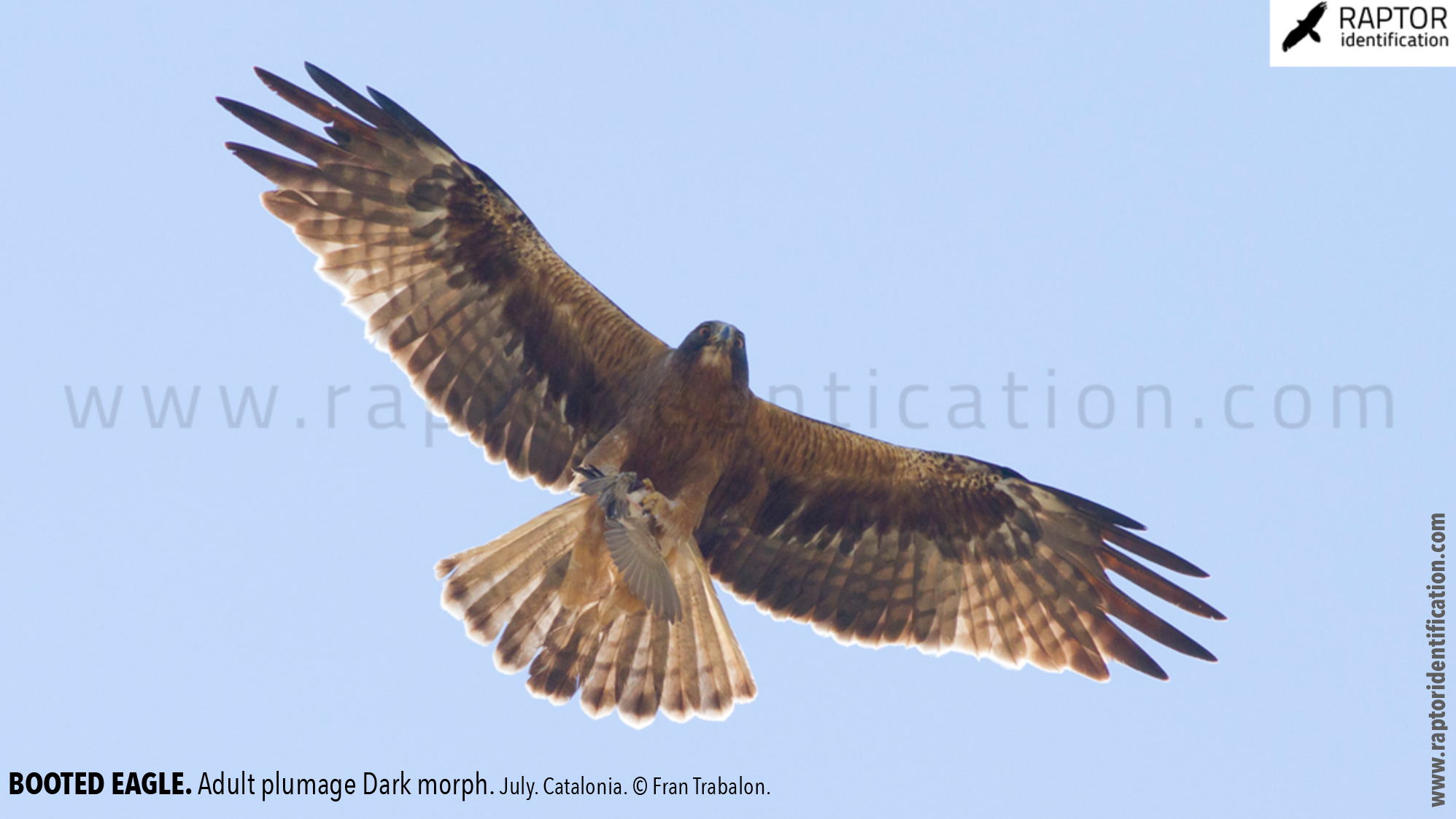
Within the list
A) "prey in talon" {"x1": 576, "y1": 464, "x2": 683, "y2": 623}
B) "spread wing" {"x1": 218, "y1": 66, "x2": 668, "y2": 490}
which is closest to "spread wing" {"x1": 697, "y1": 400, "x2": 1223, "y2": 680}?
"prey in talon" {"x1": 576, "y1": 464, "x2": 683, "y2": 623}

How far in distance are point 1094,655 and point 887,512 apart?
1.55 m

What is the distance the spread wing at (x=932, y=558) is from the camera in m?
8.83

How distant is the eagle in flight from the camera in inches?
323

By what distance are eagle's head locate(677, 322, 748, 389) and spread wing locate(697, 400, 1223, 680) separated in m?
0.86

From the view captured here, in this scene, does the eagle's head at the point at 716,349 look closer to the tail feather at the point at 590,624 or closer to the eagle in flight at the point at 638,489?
the eagle in flight at the point at 638,489

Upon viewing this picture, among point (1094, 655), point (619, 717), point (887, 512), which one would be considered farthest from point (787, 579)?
point (1094, 655)

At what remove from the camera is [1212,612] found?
848cm

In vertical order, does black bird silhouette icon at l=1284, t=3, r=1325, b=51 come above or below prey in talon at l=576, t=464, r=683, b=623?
above

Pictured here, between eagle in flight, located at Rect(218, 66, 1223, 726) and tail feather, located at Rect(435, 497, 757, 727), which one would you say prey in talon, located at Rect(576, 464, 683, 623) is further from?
tail feather, located at Rect(435, 497, 757, 727)

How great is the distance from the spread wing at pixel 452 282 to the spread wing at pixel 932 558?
1.15m

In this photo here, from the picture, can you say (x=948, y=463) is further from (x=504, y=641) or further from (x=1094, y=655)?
(x=504, y=641)

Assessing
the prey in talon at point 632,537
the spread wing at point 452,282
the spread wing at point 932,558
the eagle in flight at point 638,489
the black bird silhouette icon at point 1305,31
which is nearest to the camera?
the prey in talon at point 632,537

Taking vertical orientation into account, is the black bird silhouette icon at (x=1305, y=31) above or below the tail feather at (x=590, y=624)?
above

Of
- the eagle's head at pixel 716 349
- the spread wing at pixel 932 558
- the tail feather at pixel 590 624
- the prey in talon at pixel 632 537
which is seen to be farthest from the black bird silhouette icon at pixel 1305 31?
the prey in talon at pixel 632 537
